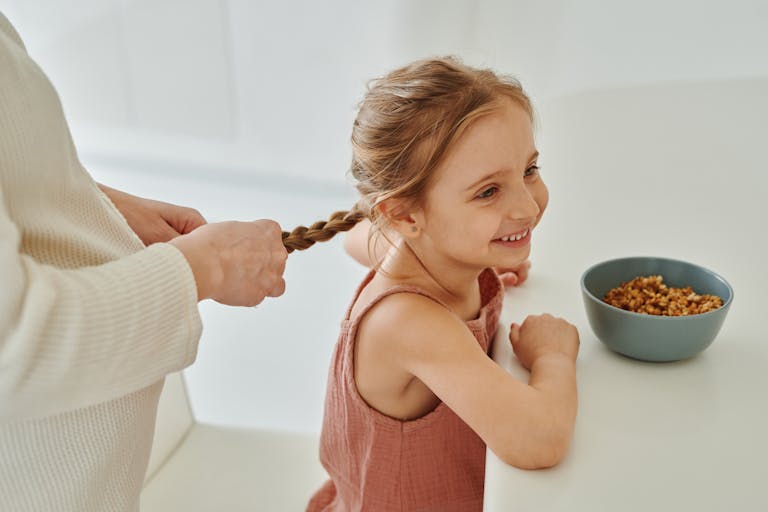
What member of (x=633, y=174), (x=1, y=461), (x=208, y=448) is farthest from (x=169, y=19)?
(x=1, y=461)

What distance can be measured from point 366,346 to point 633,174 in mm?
638

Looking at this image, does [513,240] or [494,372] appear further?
[513,240]

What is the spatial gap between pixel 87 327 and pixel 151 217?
1.07 feet

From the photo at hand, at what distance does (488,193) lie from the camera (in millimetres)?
812

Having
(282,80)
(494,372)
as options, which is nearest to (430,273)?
(494,372)

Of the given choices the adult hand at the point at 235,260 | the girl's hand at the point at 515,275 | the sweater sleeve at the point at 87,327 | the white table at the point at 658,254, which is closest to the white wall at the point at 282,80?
the white table at the point at 658,254

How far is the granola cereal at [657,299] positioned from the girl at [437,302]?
0.25ft

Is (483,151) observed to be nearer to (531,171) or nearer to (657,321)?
(531,171)

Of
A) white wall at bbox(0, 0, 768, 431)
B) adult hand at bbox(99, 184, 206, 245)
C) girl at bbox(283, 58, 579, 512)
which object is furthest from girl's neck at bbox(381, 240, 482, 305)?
white wall at bbox(0, 0, 768, 431)

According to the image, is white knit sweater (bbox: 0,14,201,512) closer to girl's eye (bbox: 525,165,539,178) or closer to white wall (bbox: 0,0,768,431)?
girl's eye (bbox: 525,165,539,178)

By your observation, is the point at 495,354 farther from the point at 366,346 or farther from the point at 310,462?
the point at 310,462

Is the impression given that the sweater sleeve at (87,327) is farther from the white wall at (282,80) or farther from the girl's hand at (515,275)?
the white wall at (282,80)

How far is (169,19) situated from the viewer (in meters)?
1.73

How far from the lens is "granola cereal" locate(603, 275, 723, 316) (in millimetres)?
804
